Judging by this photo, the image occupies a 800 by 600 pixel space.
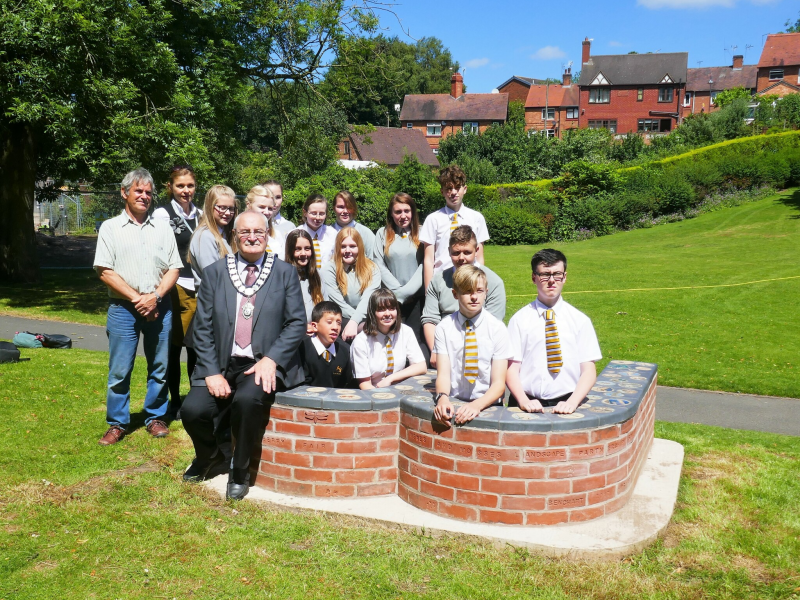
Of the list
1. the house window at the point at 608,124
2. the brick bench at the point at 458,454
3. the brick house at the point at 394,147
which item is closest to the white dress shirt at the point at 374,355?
the brick bench at the point at 458,454

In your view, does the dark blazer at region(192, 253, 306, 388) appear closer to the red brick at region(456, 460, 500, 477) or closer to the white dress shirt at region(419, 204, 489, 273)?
the red brick at region(456, 460, 500, 477)

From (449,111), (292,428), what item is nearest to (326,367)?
(292,428)

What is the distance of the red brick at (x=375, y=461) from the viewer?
4.40 meters

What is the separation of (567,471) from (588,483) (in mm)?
171

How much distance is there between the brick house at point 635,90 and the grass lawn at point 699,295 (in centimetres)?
3904

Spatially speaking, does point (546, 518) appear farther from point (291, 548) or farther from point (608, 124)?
point (608, 124)

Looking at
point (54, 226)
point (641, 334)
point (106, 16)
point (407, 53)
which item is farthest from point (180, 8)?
point (407, 53)

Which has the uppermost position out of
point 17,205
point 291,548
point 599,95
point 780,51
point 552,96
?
point 780,51

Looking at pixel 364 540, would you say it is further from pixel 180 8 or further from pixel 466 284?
pixel 180 8

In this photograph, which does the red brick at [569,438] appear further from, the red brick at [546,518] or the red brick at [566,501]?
the red brick at [546,518]

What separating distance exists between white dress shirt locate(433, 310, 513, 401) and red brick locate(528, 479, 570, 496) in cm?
70

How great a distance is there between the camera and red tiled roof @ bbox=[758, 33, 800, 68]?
6184cm

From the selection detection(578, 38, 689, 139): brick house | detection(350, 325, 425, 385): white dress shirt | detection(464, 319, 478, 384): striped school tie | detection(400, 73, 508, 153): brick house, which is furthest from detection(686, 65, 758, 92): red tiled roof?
detection(464, 319, 478, 384): striped school tie

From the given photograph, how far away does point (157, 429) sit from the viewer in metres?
5.69
